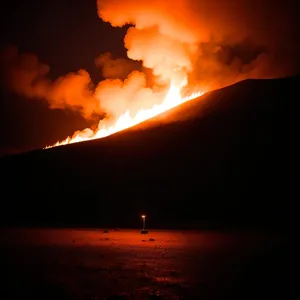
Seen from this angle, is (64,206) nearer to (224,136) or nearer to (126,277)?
(224,136)

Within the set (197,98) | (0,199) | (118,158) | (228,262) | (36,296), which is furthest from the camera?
(197,98)

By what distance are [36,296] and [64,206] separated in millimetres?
57525

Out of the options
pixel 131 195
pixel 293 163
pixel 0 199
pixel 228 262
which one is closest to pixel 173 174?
pixel 131 195

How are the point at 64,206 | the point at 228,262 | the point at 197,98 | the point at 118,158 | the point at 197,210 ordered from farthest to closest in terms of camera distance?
the point at 197,98
the point at 118,158
the point at 64,206
the point at 197,210
the point at 228,262

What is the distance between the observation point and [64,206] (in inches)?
2702

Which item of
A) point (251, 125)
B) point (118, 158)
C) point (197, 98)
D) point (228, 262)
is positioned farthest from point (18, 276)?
point (197, 98)

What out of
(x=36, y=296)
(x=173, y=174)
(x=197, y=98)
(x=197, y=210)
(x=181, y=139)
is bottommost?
(x=36, y=296)

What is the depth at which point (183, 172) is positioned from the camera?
74.5 m

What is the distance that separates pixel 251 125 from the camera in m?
84.9

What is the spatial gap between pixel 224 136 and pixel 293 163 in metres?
15.5

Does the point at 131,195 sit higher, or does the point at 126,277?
the point at 131,195

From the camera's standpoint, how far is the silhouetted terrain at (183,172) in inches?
2372

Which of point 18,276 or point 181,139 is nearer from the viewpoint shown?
point 18,276

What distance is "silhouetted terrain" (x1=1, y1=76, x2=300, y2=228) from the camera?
198ft
